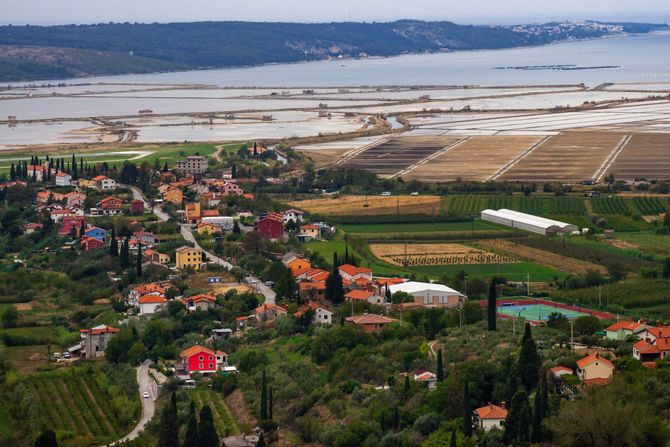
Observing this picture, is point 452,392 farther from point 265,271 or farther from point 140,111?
point 140,111

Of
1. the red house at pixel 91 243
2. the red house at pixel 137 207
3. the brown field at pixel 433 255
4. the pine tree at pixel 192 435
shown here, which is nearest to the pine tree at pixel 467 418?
the pine tree at pixel 192 435

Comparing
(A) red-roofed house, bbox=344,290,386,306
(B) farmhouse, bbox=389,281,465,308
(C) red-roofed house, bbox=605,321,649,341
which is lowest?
(A) red-roofed house, bbox=344,290,386,306

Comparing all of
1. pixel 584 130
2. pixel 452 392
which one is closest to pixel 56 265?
pixel 452 392

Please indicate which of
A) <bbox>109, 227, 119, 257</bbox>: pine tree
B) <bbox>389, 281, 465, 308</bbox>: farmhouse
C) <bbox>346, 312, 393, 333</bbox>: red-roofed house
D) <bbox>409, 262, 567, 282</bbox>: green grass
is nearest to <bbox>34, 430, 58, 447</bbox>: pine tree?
<bbox>346, 312, 393, 333</bbox>: red-roofed house

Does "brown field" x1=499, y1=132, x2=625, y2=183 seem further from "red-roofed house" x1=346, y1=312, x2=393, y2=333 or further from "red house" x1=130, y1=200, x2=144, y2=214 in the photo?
"red-roofed house" x1=346, y1=312, x2=393, y2=333

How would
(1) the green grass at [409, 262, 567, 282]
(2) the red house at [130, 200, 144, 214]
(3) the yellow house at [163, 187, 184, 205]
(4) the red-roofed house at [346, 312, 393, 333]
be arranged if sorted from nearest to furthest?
(4) the red-roofed house at [346, 312, 393, 333] → (1) the green grass at [409, 262, 567, 282] → (2) the red house at [130, 200, 144, 214] → (3) the yellow house at [163, 187, 184, 205]

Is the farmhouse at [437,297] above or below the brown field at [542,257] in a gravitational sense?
above

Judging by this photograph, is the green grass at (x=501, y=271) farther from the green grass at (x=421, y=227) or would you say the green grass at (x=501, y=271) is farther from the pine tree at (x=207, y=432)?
the pine tree at (x=207, y=432)

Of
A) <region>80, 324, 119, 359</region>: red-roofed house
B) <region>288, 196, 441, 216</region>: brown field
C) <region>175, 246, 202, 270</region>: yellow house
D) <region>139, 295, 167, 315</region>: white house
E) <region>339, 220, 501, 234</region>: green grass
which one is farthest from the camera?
<region>288, 196, 441, 216</region>: brown field
